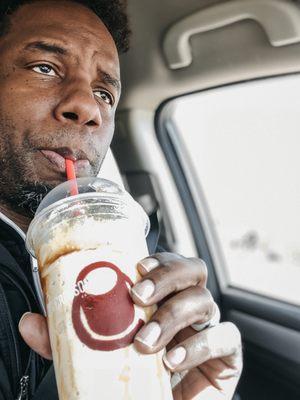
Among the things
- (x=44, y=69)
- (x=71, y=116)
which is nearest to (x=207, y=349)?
(x=71, y=116)

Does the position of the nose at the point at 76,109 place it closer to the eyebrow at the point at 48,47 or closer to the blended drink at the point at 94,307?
the eyebrow at the point at 48,47

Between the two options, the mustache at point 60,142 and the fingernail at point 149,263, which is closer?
the fingernail at point 149,263

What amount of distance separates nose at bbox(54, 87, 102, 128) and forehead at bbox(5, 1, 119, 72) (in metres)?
0.19

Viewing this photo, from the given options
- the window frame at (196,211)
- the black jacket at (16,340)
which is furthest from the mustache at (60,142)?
the window frame at (196,211)

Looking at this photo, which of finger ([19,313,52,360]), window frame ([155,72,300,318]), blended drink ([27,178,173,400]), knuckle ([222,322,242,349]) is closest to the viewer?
blended drink ([27,178,173,400])

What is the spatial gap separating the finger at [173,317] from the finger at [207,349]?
1.3 inches

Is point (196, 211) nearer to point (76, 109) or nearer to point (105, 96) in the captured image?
point (105, 96)

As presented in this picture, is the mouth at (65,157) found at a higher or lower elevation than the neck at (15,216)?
higher

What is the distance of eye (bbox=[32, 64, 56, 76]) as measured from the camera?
125cm

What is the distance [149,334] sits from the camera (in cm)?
66

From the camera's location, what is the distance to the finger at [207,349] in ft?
2.42

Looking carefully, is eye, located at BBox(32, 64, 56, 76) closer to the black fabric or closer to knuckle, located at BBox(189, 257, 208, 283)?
the black fabric

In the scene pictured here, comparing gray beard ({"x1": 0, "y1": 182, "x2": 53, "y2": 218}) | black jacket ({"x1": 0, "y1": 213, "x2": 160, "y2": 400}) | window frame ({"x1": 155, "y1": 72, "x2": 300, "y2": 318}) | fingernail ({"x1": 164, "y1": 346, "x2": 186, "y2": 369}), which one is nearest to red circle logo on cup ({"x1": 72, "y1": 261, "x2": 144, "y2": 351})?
fingernail ({"x1": 164, "y1": 346, "x2": 186, "y2": 369})

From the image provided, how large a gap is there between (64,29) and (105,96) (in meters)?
0.24
